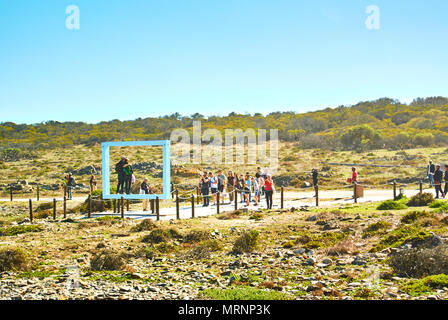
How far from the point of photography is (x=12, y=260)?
35.3ft

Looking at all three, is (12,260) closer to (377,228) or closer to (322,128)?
(377,228)

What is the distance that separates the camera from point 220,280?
31.9 feet

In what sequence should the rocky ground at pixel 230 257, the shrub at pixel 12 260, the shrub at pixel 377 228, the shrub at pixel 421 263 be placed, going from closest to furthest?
the rocky ground at pixel 230 257, the shrub at pixel 421 263, the shrub at pixel 12 260, the shrub at pixel 377 228

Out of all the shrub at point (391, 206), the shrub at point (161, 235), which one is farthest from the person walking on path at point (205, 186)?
the shrub at point (391, 206)

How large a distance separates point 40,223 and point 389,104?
7941 centimetres

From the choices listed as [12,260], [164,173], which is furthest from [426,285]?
[164,173]

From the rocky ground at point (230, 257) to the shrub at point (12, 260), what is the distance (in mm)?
87

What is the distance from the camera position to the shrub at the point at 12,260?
34.9 feet

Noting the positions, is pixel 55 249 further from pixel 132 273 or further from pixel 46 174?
pixel 46 174

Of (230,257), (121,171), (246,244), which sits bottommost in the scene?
(230,257)

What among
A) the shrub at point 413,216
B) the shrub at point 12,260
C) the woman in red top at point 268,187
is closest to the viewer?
the shrub at point 12,260

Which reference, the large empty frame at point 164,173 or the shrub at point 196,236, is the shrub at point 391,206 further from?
the large empty frame at point 164,173

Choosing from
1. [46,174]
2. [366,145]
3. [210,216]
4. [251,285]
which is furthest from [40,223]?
[366,145]

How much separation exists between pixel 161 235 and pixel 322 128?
5996 centimetres
